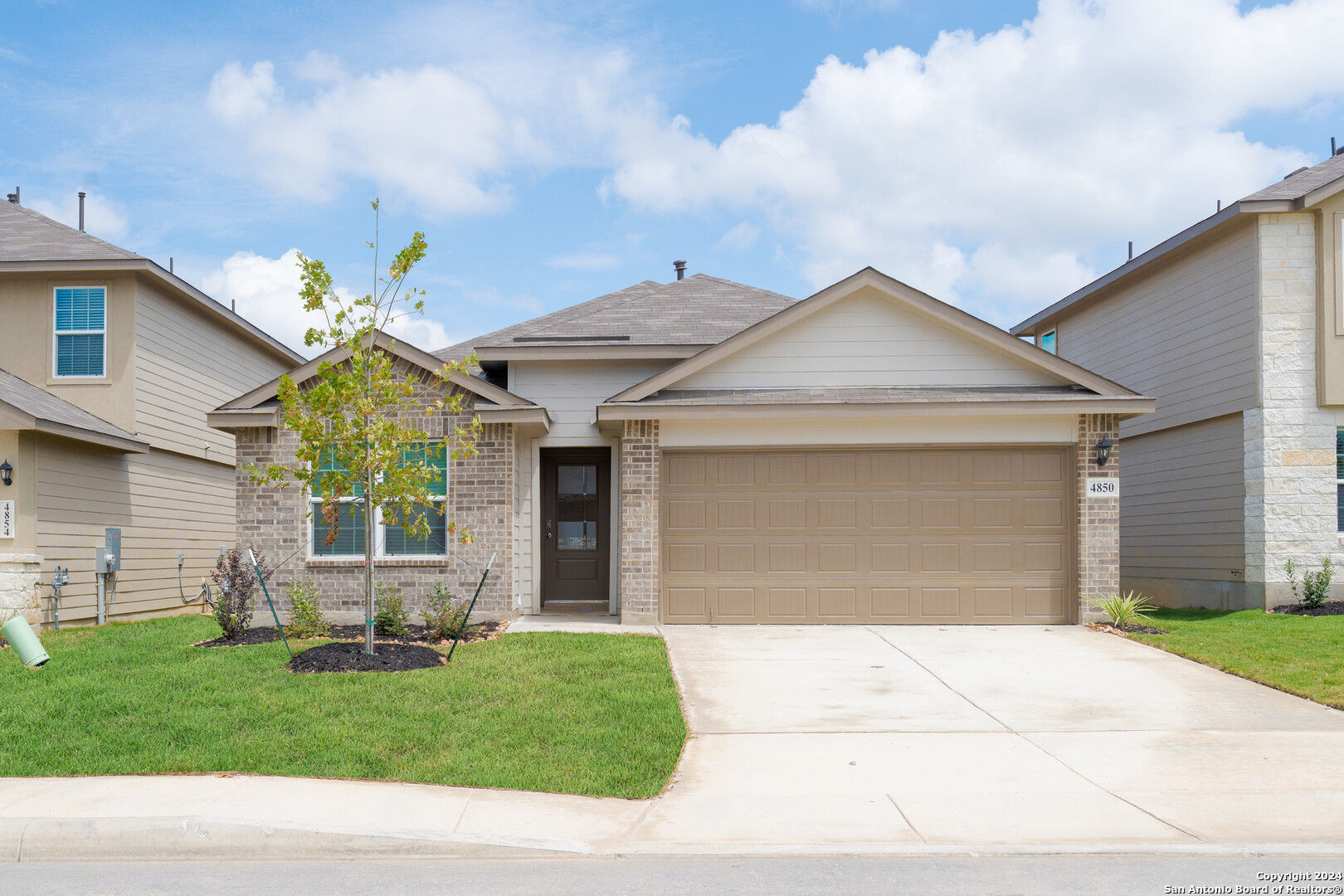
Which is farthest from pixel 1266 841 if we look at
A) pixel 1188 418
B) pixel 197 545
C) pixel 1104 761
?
pixel 197 545

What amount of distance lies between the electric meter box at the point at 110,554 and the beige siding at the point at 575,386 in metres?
6.63

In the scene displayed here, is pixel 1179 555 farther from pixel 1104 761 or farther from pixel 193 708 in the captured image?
pixel 193 708

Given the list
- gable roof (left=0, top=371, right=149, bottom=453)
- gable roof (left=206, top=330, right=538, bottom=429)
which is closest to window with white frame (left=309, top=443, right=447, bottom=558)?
gable roof (left=206, top=330, right=538, bottom=429)

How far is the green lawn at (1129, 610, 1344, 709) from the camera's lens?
381 inches

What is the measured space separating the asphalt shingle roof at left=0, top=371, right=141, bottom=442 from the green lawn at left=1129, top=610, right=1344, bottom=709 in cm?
1422

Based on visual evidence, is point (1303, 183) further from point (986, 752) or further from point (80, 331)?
point (80, 331)

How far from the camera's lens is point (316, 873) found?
5.37m

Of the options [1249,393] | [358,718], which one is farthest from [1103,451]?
[358,718]

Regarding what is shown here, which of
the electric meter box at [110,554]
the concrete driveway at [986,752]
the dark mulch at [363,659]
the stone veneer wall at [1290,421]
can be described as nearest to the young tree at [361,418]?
the dark mulch at [363,659]

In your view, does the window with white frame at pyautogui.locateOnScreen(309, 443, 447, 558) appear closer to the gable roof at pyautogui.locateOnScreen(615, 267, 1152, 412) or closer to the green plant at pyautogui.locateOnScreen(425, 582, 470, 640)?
the green plant at pyautogui.locateOnScreen(425, 582, 470, 640)

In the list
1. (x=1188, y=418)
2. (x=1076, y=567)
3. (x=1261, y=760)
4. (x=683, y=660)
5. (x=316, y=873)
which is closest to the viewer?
(x=316, y=873)

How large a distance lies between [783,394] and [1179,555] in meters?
8.26

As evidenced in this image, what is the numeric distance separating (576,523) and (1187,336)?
1046 cm

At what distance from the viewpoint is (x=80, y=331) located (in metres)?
16.0
